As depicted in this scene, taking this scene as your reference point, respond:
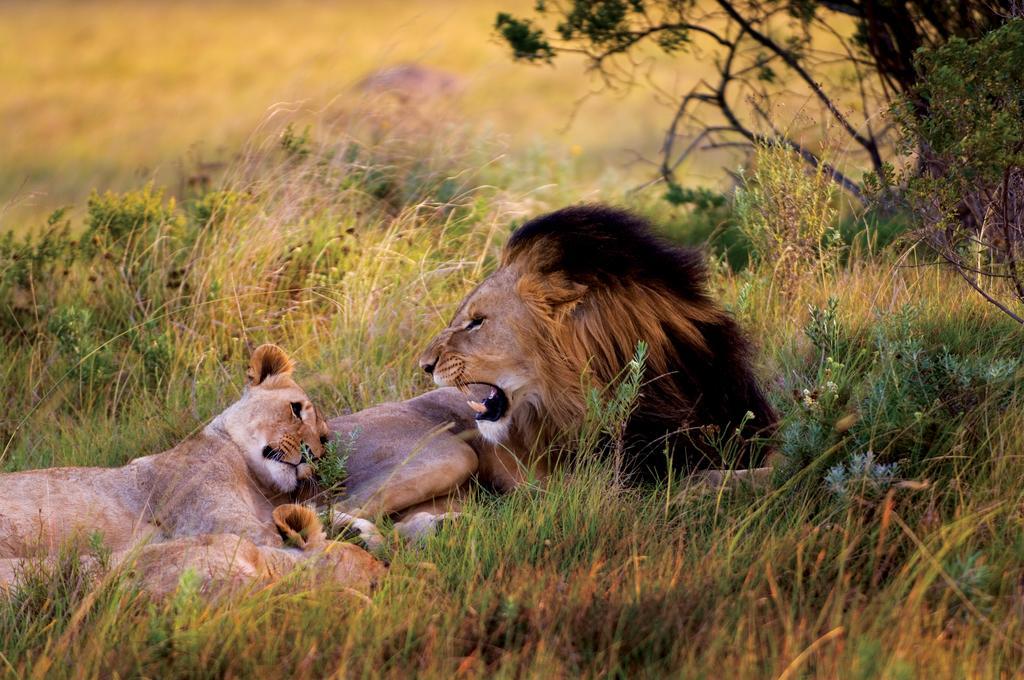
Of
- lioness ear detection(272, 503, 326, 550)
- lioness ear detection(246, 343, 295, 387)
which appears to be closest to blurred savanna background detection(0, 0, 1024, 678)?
lioness ear detection(272, 503, 326, 550)

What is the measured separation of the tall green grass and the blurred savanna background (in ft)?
0.05

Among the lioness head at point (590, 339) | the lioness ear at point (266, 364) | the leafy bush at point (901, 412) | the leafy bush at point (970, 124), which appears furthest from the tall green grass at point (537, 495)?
the lioness ear at point (266, 364)

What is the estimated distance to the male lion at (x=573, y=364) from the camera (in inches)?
172

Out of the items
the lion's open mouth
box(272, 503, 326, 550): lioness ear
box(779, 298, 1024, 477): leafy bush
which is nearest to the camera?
box(272, 503, 326, 550): lioness ear

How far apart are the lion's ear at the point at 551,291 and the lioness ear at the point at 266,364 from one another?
851mm

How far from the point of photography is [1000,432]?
12.5 feet

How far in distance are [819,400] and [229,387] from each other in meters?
2.80

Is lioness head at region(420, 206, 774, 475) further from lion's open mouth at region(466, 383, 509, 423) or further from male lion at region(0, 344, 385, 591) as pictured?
male lion at region(0, 344, 385, 591)

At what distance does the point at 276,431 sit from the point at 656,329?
4.33 feet

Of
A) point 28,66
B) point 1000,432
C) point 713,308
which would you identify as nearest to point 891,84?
point 713,308

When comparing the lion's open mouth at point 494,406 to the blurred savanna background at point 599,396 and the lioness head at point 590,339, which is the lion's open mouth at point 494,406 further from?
the blurred savanna background at point 599,396

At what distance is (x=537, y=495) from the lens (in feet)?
13.2

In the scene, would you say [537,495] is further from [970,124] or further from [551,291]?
[970,124]

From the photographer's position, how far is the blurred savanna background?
9.68ft
